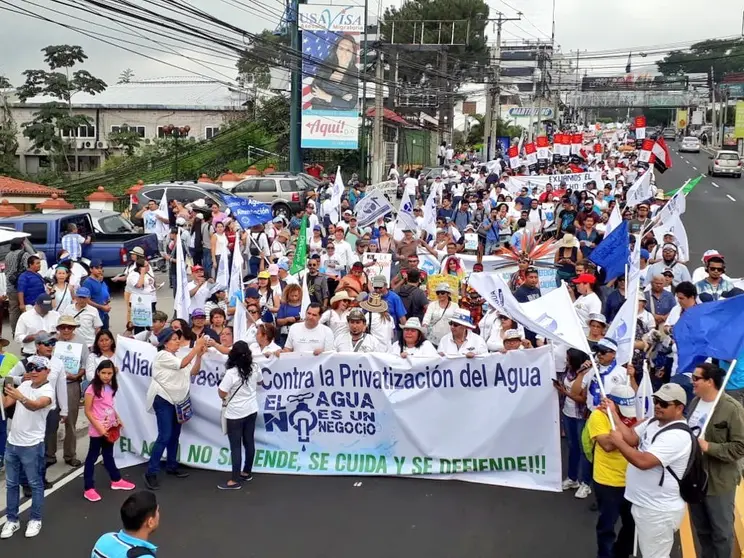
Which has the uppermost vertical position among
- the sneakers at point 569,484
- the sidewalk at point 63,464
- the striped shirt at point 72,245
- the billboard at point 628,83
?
the billboard at point 628,83

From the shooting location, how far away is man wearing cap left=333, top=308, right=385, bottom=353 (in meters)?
8.55

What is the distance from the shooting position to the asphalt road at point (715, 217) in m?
21.6

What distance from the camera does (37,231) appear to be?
632 inches

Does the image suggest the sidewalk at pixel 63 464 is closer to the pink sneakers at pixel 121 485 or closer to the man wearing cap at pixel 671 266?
the pink sneakers at pixel 121 485

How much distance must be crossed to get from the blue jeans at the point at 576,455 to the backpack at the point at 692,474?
2.11m

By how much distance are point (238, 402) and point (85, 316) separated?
3087mm

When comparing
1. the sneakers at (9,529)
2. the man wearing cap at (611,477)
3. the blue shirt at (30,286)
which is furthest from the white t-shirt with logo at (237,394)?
the blue shirt at (30,286)

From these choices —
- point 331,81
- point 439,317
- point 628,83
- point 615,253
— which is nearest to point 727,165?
point 331,81

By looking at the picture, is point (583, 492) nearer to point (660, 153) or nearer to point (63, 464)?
point (63, 464)

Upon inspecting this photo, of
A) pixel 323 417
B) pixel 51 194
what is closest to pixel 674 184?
pixel 51 194

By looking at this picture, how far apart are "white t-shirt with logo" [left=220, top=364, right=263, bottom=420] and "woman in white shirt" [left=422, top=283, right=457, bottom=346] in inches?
103

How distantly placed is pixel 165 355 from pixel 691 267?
48.7 ft

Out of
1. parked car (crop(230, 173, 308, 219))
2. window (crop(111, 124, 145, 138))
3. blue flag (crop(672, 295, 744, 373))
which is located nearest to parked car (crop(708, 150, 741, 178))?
parked car (crop(230, 173, 308, 219))

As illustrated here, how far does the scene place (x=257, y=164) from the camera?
4325 cm
